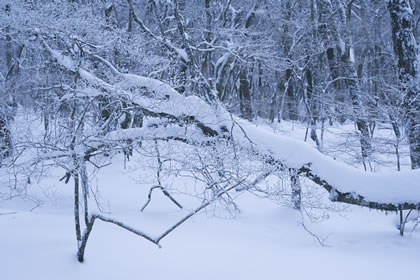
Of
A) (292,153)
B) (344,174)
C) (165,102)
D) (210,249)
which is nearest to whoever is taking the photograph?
(210,249)

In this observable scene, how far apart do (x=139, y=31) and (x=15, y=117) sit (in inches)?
251

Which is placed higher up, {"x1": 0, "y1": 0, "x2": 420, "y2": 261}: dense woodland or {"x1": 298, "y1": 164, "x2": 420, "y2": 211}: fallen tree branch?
{"x1": 0, "y1": 0, "x2": 420, "y2": 261}: dense woodland

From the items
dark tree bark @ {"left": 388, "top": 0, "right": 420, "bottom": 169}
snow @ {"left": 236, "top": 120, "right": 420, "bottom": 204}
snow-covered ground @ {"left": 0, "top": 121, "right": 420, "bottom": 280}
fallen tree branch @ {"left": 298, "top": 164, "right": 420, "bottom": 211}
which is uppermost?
dark tree bark @ {"left": 388, "top": 0, "right": 420, "bottom": 169}

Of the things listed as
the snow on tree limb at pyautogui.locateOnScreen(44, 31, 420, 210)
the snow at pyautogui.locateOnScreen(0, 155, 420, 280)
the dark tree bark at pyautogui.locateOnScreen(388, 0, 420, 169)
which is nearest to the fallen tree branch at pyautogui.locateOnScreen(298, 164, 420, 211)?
the snow on tree limb at pyautogui.locateOnScreen(44, 31, 420, 210)

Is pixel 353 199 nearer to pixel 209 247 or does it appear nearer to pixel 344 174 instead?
pixel 344 174

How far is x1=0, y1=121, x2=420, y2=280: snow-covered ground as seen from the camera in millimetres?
4547

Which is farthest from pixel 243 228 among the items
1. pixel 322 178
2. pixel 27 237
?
pixel 27 237

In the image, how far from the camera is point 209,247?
5824 millimetres

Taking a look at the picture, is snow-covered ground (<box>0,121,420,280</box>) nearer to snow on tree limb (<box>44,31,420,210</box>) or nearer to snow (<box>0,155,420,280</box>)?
snow (<box>0,155,420,280</box>)

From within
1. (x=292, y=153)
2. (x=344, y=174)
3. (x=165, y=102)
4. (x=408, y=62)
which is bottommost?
(x=344, y=174)

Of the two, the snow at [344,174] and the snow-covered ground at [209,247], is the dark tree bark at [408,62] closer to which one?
the snow at [344,174]

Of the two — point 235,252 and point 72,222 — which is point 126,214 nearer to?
point 72,222

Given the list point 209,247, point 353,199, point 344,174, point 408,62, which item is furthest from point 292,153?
point 408,62

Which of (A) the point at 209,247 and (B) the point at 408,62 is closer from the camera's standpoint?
(A) the point at 209,247
